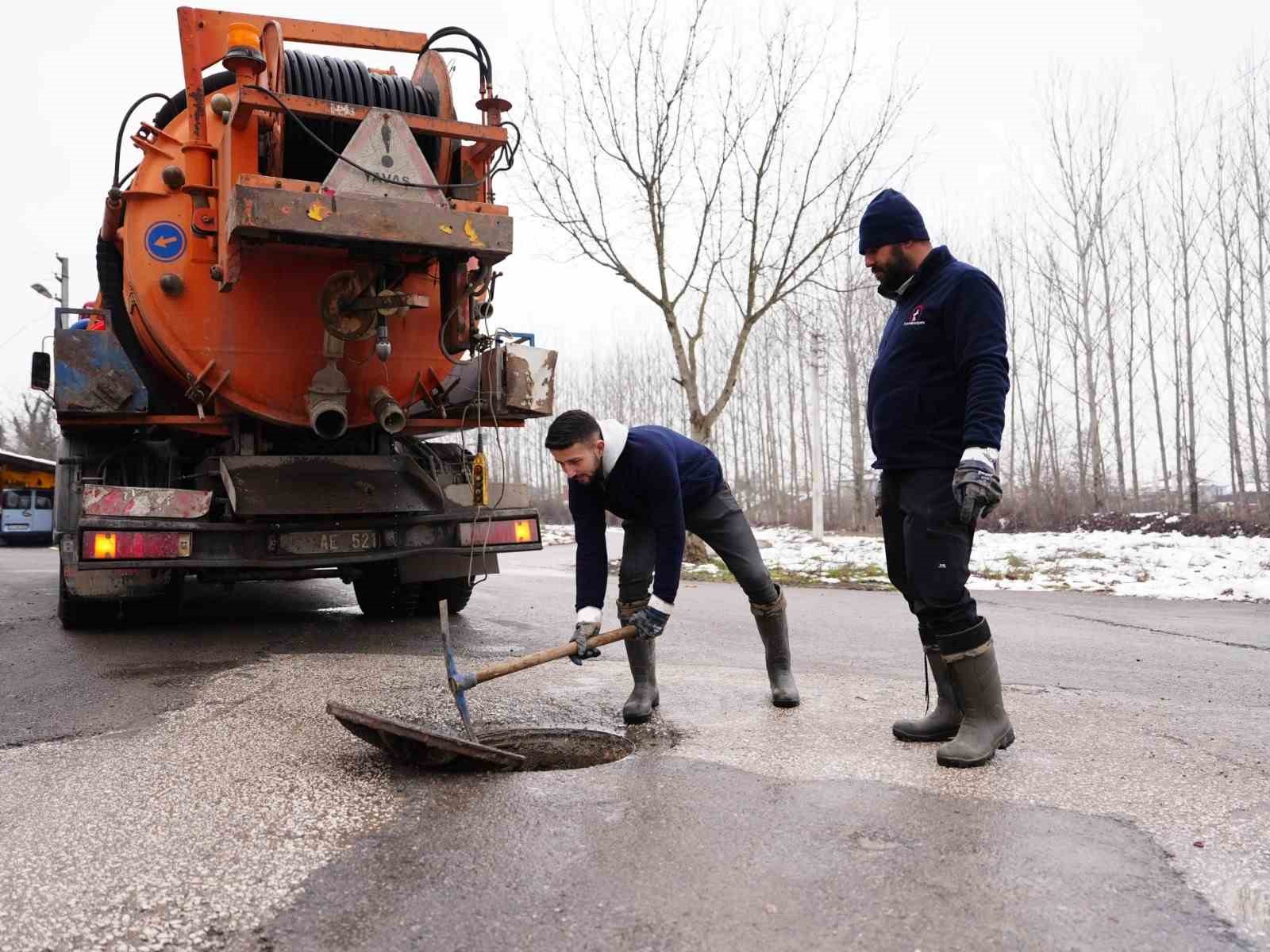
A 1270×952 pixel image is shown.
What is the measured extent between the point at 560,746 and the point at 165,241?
3584 millimetres

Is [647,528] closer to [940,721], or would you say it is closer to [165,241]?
[940,721]

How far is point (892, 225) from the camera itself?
11.1 ft

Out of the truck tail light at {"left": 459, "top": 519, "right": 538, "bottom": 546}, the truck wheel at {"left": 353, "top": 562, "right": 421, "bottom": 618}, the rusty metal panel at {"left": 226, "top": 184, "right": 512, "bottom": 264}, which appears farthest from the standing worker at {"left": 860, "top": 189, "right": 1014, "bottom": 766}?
the truck wheel at {"left": 353, "top": 562, "right": 421, "bottom": 618}

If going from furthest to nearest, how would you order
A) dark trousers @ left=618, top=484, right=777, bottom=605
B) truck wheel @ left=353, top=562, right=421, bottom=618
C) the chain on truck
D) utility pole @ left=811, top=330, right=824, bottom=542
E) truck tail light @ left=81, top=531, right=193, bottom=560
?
utility pole @ left=811, top=330, right=824, bottom=542, truck wheel @ left=353, top=562, right=421, bottom=618, truck tail light @ left=81, top=531, right=193, bottom=560, the chain on truck, dark trousers @ left=618, top=484, right=777, bottom=605

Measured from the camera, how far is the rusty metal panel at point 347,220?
173 inches

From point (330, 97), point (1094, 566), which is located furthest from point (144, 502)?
point (1094, 566)

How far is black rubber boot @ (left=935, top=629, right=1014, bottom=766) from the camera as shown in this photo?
10.4 feet

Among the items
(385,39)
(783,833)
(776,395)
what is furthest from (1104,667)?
(776,395)

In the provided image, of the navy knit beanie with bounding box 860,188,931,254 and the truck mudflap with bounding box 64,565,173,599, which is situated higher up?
the navy knit beanie with bounding box 860,188,931,254

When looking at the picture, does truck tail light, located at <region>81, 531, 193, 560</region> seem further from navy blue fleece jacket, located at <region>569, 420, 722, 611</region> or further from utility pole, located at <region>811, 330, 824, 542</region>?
utility pole, located at <region>811, 330, 824, 542</region>

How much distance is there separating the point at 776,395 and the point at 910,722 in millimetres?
34043

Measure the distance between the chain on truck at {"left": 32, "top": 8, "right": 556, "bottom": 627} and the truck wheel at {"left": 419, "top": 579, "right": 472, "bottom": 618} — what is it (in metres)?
0.59

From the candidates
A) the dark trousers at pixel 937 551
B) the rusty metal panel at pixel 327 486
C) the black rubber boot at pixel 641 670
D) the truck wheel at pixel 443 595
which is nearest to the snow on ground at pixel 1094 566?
the truck wheel at pixel 443 595

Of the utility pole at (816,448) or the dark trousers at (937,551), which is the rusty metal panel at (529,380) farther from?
the utility pole at (816,448)
